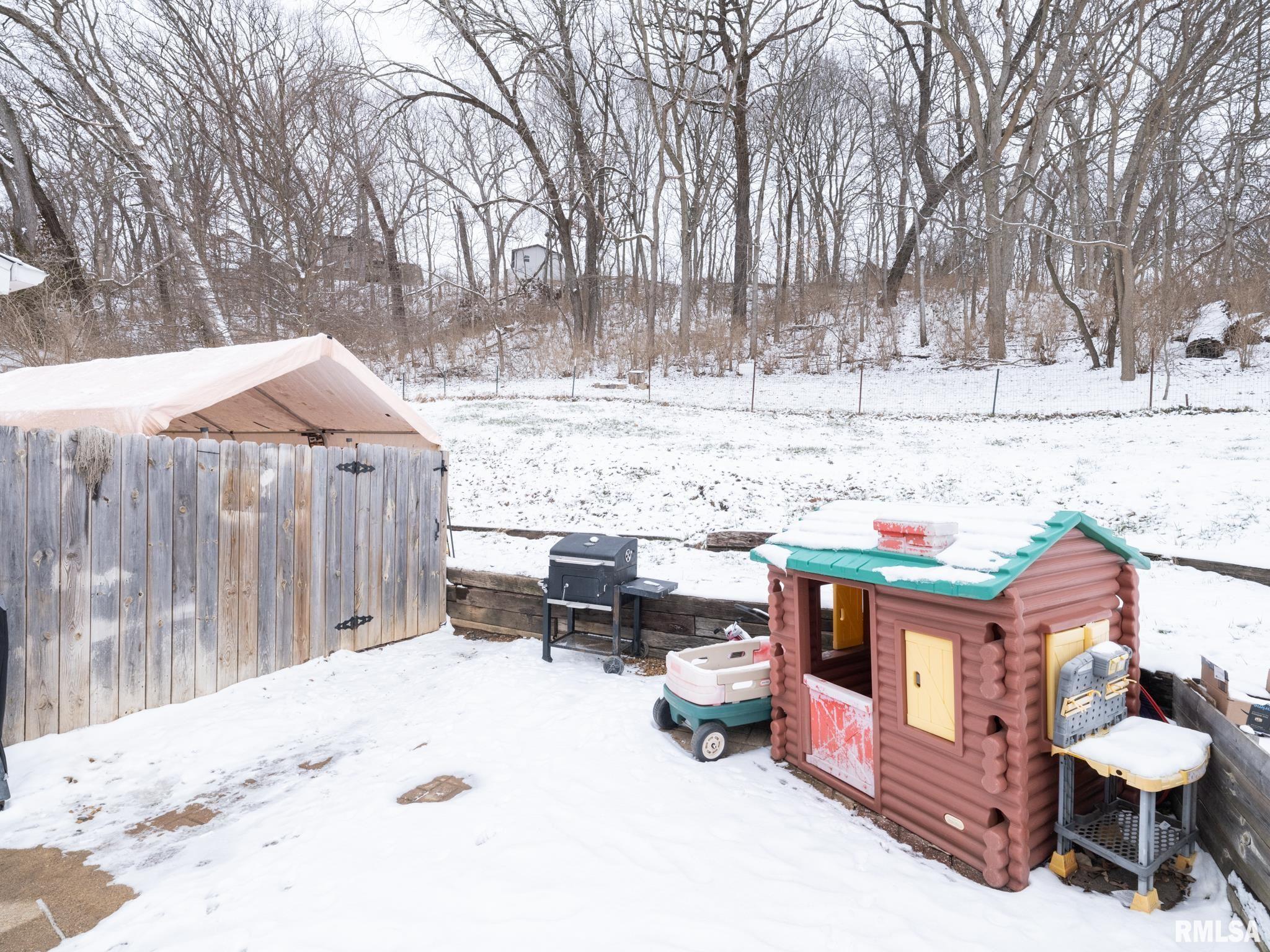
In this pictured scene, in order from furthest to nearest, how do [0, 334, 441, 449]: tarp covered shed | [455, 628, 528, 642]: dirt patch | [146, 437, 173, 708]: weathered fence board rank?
1. [455, 628, 528, 642]: dirt patch
2. [0, 334, 441, 449]: tarp covered shed
3. [146, 437, 173, 708]: weathered fence board

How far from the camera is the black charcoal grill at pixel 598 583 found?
16.8ft

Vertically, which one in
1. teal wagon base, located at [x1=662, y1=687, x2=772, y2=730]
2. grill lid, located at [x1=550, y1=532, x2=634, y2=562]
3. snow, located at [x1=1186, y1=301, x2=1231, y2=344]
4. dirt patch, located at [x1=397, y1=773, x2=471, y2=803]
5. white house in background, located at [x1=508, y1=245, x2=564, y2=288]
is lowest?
dirt patch, located at [x1=397, y1=773, x2=471, y2=803]

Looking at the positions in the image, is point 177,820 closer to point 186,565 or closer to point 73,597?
point 73,597

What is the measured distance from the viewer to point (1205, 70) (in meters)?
16.0

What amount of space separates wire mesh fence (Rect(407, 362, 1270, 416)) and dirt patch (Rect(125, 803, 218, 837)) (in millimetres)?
15188

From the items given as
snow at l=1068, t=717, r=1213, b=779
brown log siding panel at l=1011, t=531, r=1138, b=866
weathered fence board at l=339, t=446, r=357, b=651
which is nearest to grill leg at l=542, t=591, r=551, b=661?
weathered fence board at l=339, t=446, r=357, b=651

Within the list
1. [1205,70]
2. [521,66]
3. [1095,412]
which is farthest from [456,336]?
[1205,70]

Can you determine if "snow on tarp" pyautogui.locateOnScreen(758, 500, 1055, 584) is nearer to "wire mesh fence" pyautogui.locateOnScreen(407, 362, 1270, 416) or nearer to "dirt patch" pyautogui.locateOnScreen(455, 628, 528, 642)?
"dirt patch" pyautogui.locateOnScreen(455, 628, 528, 642)

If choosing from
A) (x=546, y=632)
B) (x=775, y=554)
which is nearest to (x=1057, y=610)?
(x=775, y=554)

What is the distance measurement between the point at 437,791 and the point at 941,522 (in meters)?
3.07

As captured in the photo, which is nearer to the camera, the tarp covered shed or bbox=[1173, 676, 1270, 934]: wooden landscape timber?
bbox=[1173, 676, 1270, 934]: wooden landscape timber

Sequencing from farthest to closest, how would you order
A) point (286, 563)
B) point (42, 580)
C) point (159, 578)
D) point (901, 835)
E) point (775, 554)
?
point (286, 563) < point (159, 578) < point (775, 554) < point (42, 580) < point (901, 835)

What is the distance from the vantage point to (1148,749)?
2.71m

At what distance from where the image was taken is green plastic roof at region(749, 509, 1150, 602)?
8.84 feet
